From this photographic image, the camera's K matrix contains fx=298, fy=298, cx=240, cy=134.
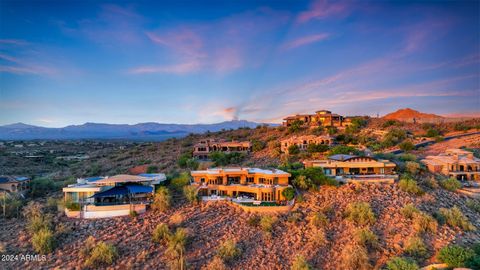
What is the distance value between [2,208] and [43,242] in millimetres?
7357

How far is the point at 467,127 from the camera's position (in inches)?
2222

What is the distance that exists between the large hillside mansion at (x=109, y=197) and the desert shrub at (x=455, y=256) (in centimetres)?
1744

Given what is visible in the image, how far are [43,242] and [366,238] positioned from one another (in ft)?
57.4

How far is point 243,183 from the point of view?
23578 millimetres

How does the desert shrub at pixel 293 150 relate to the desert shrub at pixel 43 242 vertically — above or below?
above

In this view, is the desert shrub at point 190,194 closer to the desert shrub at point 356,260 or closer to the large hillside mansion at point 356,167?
the desert shrub at point 356,260

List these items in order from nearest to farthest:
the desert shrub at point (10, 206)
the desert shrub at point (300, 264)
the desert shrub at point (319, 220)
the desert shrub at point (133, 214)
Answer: the desert shrub at point (300, 264), the desert shrub at point (319, 220), the desert shrub at point (133, 214), the desert shrub at point (10, 206)

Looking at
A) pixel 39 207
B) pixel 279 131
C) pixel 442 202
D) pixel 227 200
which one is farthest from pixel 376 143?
pixel 39 207

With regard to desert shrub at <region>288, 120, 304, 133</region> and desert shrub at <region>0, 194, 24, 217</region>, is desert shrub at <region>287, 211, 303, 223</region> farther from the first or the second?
desert shrub at <region>288, 120, 304, 133</region>

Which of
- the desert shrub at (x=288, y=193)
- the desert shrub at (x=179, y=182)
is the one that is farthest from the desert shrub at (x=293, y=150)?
the desert shrub at (x=288, y=193)

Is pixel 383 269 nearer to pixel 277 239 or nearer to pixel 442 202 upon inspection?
pixel 277 239

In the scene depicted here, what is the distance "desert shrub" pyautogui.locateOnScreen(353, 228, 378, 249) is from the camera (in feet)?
53.7

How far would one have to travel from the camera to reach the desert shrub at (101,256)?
48.9 ft

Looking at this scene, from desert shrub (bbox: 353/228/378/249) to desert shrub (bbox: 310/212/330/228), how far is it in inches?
75.4
